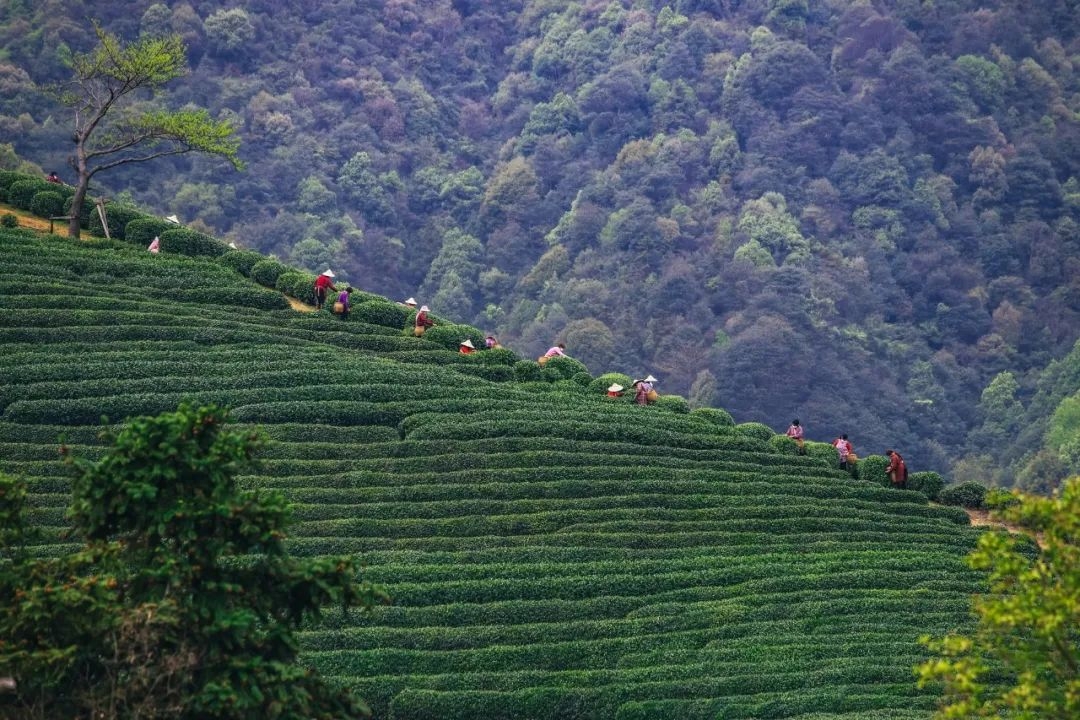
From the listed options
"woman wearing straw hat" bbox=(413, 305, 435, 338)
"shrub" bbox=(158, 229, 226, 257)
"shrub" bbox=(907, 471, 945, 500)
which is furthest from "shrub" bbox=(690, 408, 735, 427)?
"shrub" bbox=(158, 229, 226, 257)

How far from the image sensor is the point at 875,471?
1587 inches

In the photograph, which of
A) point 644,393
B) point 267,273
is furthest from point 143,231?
point 644,393

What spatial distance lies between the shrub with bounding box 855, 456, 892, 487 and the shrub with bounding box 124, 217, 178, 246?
2012 centimetres

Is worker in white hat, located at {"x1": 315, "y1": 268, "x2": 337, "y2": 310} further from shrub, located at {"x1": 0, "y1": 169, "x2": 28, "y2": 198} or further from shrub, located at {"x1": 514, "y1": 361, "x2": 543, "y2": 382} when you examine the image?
shrub, located at {"x1": 0, "y1": 169, "x2": 28, "y2": 198}

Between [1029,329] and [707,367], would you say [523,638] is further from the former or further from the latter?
[1029,329]

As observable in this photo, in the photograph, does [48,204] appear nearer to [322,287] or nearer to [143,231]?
[143,231]

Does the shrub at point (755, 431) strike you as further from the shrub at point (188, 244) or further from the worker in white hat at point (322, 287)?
the shrub at point (188, 244)

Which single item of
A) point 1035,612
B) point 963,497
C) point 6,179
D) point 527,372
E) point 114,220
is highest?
point 1035,612

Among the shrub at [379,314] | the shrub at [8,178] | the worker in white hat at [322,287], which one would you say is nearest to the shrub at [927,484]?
the shrub at [379,314]

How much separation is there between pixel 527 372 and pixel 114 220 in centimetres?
1356

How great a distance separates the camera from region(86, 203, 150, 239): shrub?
4675 cm

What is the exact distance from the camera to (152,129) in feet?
149

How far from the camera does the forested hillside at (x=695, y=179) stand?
83375 mm

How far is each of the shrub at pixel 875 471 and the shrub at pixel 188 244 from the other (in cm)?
1860
